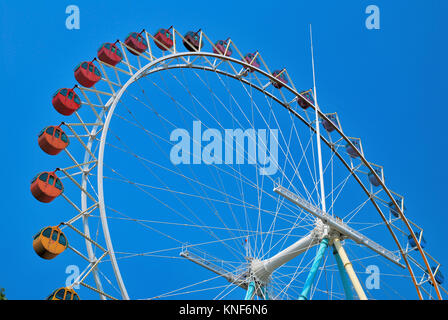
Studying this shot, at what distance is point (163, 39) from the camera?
32812mm

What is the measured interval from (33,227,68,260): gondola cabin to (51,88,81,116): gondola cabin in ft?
20.3

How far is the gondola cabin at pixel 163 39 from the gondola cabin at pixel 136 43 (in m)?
0.98

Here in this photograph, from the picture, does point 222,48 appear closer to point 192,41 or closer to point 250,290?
point 192,41

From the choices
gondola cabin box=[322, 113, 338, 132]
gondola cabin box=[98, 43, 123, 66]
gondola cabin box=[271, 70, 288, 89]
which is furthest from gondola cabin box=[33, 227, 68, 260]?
gondola cabin box=[322, 113, 338, 132]

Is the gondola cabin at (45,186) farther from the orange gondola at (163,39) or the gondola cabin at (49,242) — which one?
the orange gondola at (163,39)

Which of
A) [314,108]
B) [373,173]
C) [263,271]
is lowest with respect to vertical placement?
[263,271]

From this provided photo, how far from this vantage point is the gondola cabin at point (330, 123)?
1454 inches

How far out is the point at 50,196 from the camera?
79.2ft

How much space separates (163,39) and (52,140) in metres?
9.86

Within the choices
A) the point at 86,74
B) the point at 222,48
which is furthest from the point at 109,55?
the point at 222,48
